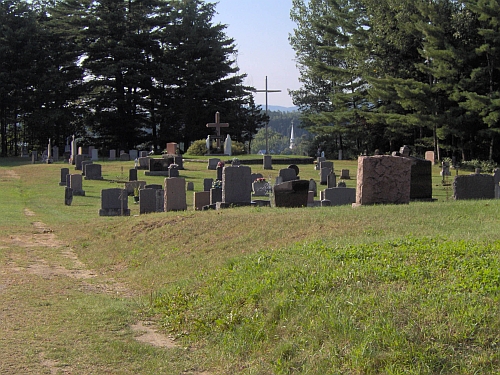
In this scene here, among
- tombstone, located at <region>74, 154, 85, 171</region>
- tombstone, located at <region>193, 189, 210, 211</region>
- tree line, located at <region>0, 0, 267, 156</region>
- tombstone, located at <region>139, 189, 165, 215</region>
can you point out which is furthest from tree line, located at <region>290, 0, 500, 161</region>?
tombstone, located at <region>139, 189, 165, 215</region>

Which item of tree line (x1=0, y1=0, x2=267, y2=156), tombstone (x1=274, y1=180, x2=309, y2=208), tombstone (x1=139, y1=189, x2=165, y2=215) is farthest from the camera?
tree line (x1=0, y1=0, x2=267, y2=156)

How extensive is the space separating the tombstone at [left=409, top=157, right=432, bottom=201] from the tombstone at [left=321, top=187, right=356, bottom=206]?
2.27m

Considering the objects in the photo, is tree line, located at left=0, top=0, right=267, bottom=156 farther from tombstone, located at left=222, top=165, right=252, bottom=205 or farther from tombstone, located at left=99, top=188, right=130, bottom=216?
tombstone, located at left=222, top=165, right=252, bottom=205

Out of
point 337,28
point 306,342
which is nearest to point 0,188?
point 306,342

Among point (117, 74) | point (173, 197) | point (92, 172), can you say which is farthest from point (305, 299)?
point (117, 74)

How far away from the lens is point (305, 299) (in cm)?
714

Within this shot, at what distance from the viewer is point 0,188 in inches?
1122

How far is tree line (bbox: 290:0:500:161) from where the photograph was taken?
4081cm

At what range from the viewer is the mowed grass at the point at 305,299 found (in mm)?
5969

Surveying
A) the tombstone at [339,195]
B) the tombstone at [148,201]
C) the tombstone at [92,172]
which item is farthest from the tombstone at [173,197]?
the tombstone at [92,172]

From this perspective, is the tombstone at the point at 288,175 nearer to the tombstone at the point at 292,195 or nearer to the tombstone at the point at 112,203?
the tombstone at the point at 112,203

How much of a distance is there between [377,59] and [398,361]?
45782 millimetres

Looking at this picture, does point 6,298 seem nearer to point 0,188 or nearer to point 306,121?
point 0,188

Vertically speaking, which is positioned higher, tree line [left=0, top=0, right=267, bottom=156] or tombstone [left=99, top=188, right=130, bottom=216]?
tree line [left=0, top=0, right=267, bottom=156]
